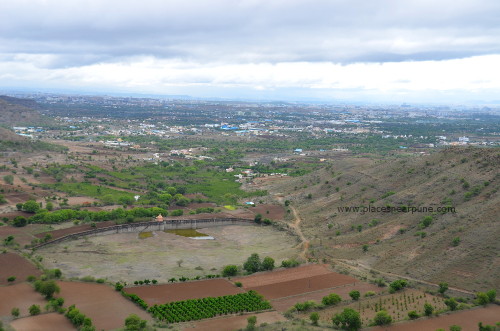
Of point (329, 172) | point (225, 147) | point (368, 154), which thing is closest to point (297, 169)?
point (329, 172)

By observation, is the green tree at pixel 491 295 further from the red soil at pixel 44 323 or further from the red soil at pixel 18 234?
the red soil at pixel 18 234

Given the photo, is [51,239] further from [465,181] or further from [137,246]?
[465,181]

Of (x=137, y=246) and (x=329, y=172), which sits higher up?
(x=329, y=172)

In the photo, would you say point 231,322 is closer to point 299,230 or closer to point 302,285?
point 302,285

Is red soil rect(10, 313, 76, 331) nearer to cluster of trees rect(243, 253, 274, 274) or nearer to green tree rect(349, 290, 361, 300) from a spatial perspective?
cluster of trees rect(243, 253, 274, 274)

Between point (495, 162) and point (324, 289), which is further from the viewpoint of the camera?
point (495, 162)

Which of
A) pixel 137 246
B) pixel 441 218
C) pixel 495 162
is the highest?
pixel 495 162
